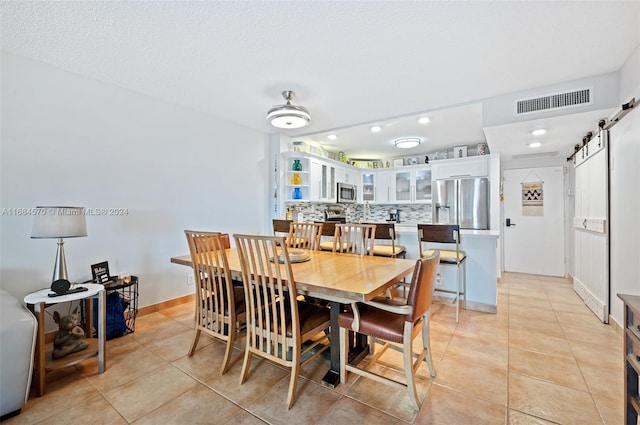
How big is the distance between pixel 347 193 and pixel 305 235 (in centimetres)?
284

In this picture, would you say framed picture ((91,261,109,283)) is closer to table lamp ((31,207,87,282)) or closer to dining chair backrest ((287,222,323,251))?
table lamp ((31,207,87,282))

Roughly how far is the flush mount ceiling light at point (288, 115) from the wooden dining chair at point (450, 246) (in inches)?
67.9

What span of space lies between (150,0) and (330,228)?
2.37 metres

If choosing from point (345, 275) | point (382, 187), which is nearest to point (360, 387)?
point (345, 275)

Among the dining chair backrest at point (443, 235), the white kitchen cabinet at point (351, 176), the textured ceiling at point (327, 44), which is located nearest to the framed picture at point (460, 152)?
the white kitchen cabinet at point (351, 176)

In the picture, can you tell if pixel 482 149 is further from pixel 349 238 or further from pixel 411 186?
pixel 349 238

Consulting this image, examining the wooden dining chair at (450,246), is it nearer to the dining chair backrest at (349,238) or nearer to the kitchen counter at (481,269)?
the kitchen counter at (481,269)

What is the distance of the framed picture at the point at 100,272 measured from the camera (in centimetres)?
248

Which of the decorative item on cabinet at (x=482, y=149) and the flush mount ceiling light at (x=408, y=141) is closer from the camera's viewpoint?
the flush mount ceiling light at (x=408, y=141)

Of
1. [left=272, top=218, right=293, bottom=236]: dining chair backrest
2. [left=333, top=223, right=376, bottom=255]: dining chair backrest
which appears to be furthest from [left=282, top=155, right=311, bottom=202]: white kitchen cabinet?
[left=333, top=223, right=376, bottom=255]: dining chair backrest

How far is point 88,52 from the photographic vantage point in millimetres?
2246

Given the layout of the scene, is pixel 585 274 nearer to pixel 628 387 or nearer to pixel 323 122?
pixel 628 387

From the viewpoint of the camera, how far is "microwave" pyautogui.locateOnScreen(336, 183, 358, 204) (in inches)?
216

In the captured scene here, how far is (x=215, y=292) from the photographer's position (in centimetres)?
207
